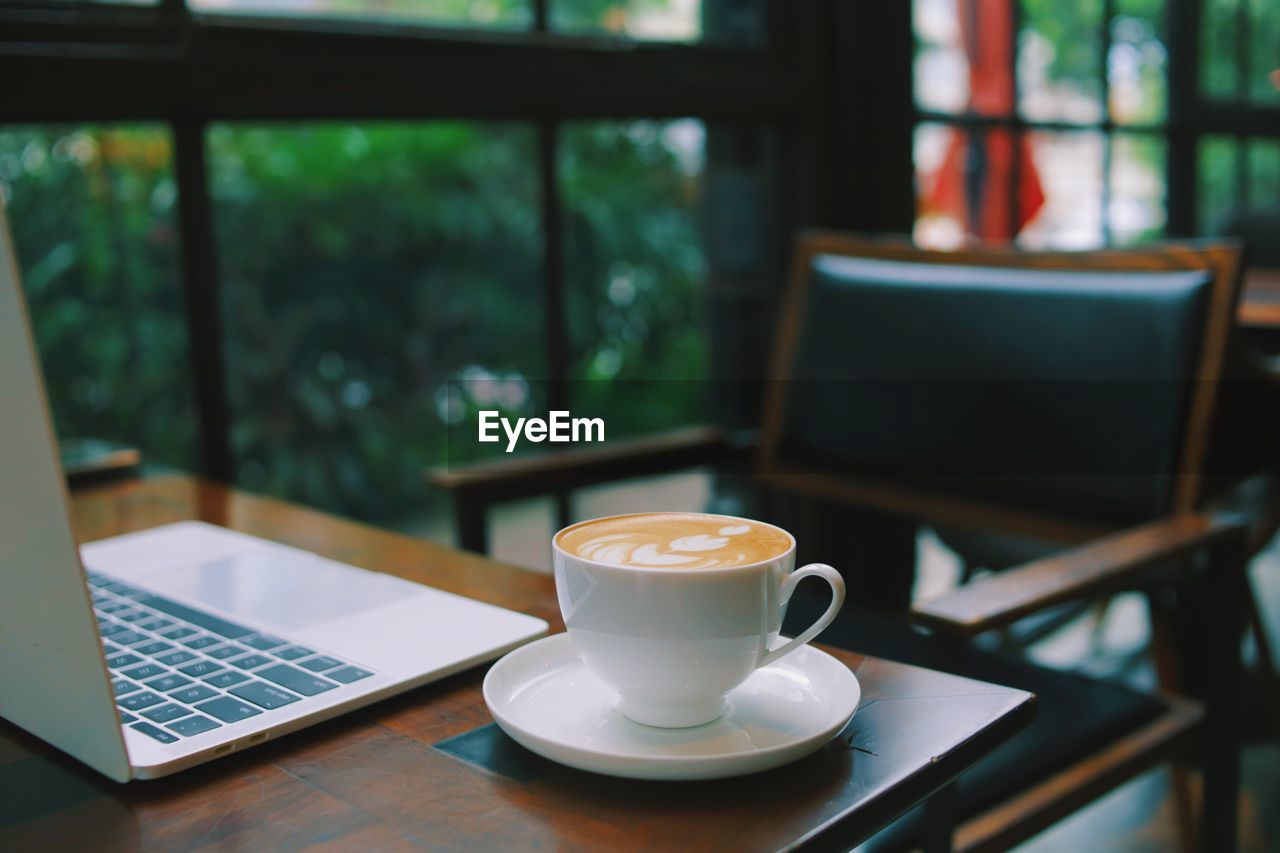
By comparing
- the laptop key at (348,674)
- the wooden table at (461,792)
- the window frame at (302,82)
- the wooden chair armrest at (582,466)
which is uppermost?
the window frame at (302,82)

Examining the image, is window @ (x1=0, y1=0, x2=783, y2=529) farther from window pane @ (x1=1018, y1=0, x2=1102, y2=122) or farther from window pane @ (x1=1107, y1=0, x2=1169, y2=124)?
window pane @ (x1=1107, y1=0, x2=1169, y2=124)

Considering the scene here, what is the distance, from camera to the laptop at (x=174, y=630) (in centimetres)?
47

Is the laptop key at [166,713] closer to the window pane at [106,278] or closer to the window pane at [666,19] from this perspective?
the window pane at [106,278]

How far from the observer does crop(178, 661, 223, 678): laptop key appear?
63cm

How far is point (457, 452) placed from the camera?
159cm

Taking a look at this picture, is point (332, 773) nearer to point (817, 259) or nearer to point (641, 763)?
point (641, 763)

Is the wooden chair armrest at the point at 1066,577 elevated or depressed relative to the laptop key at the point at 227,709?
depressed

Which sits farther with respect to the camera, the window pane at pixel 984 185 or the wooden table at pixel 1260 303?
the window pane at pixel 984 185

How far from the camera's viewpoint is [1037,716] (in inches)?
41.5

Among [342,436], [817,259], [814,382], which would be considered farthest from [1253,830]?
[342,436]

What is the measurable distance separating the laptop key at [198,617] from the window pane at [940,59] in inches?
65.3

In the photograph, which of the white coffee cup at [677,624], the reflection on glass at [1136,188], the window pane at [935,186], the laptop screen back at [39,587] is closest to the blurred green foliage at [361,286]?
the window pane at [935,186]

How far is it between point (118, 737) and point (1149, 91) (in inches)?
112

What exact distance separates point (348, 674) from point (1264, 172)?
346 cm
